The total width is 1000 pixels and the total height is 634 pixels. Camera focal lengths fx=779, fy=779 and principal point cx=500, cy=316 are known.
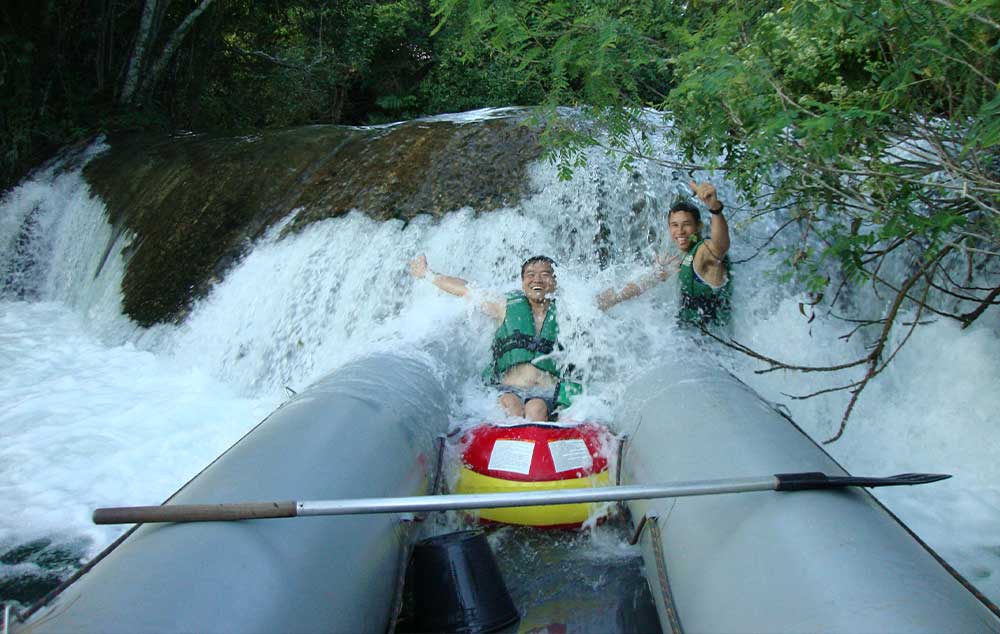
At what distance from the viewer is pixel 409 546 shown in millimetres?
2611

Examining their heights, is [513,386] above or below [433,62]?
below

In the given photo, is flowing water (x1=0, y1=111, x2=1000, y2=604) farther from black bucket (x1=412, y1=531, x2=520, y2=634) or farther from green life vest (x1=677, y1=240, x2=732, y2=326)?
black bucket (x1=412, y1=531, x2=520, y2=634)

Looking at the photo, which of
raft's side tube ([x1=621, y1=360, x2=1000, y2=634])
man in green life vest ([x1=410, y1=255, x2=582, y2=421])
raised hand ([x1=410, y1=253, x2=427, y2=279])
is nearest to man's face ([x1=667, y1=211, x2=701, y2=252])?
man in green life vest ([x1=410, y1=255, x2=582, y2=421])

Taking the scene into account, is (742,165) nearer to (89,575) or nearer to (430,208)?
(89,575)

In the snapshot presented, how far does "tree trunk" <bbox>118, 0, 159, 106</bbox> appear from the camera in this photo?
10.5 meters

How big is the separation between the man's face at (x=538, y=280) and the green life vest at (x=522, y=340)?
65mm

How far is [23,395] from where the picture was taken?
524cm

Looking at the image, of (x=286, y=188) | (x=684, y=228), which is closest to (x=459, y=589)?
(x=684, y=228)

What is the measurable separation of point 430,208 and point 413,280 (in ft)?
2.51

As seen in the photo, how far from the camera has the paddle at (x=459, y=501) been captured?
184 cm

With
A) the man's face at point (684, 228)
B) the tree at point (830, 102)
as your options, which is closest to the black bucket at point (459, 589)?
the tree at point (830, 102)

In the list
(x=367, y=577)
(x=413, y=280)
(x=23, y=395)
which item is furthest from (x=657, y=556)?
(x=23, y=395)

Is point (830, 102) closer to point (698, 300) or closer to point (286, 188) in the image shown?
point (698, 300)

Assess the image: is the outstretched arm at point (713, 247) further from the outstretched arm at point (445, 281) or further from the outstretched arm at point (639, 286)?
the outstretched arm at point (445, 281)
